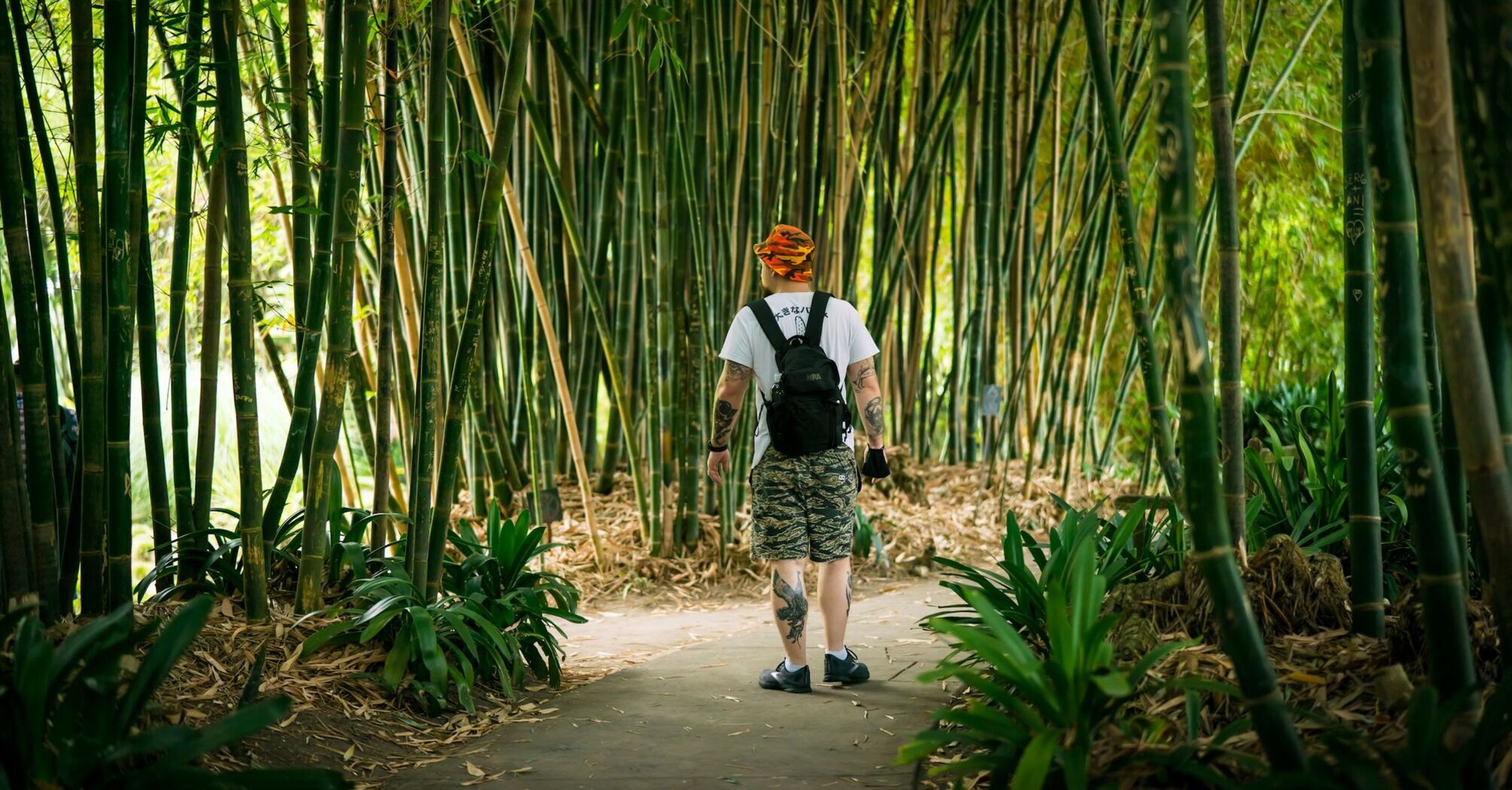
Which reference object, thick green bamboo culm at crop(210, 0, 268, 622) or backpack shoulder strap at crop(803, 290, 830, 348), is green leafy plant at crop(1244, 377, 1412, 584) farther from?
thick green bamboo culm at crop(210, 0, 268, 622)

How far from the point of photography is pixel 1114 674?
1.34 meters

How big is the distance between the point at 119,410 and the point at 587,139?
99.6 inches

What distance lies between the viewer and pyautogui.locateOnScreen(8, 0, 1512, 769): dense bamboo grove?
131 cm

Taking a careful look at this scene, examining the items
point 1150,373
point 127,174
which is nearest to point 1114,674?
point 1150,373

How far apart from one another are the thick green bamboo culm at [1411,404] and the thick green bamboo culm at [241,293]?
1701 mm

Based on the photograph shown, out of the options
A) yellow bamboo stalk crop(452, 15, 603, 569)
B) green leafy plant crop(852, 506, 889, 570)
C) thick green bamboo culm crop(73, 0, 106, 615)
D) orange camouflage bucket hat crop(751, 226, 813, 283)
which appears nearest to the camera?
thick green bamboo culm crop(73, 0, 106, 615)

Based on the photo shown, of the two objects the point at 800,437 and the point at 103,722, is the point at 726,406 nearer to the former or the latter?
the point at 800,437

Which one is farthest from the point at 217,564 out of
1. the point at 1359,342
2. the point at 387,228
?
the point at 1359,342

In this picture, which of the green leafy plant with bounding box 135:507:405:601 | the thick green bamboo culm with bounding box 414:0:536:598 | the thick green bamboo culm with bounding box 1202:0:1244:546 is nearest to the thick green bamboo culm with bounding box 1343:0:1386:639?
the thick green bamboo culm with bounding box 1202:0:1244:546

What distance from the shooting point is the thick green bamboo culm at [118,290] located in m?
1.85

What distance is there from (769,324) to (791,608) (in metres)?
0.56

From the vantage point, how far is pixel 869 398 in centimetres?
244

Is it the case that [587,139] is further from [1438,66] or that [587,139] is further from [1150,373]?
Result: [1438,66]

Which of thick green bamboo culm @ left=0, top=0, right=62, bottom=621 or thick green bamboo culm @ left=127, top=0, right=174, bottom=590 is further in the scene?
thick green bamboo culm @ left=127, top=0, right=174, bottom=590
